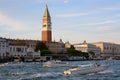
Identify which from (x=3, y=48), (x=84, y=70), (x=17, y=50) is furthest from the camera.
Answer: (x=17, y=50)

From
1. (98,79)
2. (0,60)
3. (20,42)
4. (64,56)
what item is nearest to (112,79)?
(98,79)

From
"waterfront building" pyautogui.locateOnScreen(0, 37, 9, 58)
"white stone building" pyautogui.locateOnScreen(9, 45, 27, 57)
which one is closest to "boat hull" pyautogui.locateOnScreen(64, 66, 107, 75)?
"waterfront building" pyautogui.locateOnScreen(0, 37, 9, 58)

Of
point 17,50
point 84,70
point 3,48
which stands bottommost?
point 84,70

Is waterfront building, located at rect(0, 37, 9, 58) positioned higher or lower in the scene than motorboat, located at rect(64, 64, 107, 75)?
higher

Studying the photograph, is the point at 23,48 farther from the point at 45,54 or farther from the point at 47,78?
the point at 47,78

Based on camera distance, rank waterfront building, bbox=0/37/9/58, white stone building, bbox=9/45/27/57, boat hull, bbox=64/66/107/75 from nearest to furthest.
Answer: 1. boat hull, bbox=64/66/107/75
2. waterfront building, bbox=0/37/9/58
3. white stone building, bbox=9/45/27/57

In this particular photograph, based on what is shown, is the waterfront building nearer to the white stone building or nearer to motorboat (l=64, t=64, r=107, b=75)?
the white stone building

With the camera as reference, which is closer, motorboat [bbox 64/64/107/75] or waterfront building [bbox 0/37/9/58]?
motorboat [bbox 64/64/107/75]

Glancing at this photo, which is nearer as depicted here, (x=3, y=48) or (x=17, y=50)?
(x=3, y=48)

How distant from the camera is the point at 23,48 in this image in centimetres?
17950

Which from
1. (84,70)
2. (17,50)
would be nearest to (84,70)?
(84,70)

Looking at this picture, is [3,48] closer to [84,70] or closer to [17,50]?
[17,50]

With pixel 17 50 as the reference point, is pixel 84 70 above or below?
below

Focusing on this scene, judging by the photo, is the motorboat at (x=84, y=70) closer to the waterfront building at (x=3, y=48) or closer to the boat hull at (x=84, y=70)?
the boat hull at (x=84, y=70)
